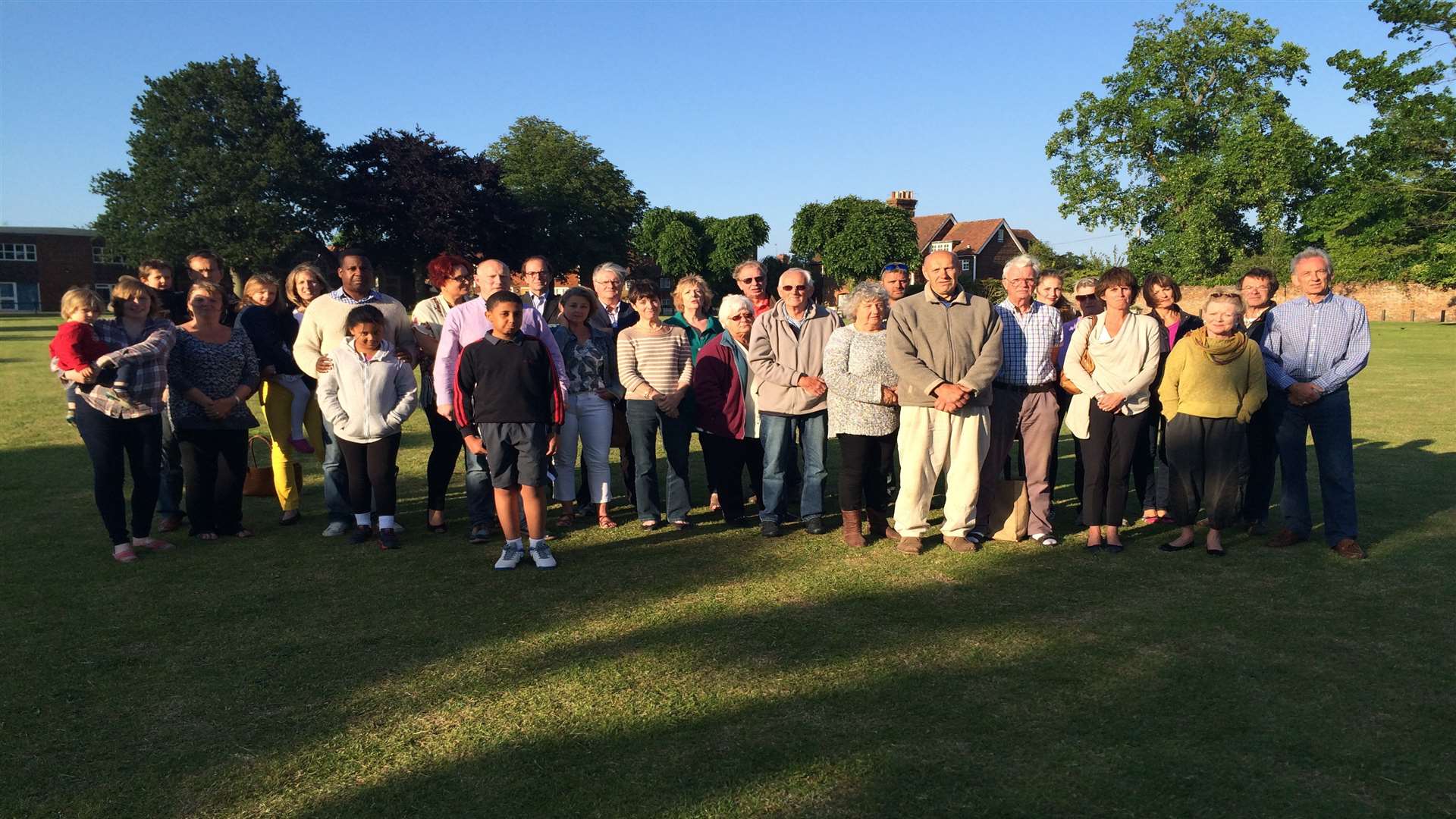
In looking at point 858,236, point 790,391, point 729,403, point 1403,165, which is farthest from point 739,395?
point 858,236

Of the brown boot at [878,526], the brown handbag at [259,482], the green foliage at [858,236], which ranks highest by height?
the green foliage at [858,236]

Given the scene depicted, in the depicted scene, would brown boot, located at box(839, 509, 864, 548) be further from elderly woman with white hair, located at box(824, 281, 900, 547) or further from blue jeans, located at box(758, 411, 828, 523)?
blue jeans, located at box(758, 411, 828, 523)

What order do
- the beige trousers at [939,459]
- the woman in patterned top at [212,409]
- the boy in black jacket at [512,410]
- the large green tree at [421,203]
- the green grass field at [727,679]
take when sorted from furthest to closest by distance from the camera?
the large green tree at [421,203] → the woman in patterned top at [212,409] → the beige trousers at [939,459] → the boy in black jacket at [512,410] → the green grass field at [727,679]

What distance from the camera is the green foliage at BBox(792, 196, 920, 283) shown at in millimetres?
63969

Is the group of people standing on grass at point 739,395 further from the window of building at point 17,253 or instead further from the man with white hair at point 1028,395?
the window of building at point 17,253

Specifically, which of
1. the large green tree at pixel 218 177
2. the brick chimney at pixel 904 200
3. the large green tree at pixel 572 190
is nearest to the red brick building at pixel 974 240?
the brick chimney at pixel 904 200

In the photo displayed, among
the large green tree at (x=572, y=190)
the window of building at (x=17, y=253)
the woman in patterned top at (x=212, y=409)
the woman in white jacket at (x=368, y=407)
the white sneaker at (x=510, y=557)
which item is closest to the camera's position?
the white sneaker at (x=510, y=557)

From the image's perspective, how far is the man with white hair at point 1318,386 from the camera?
233 inches

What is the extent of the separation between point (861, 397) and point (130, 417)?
479cm

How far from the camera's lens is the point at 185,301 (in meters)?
7.59

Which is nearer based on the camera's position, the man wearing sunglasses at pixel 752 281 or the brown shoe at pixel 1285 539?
the brown shoe at pixel 1285 539

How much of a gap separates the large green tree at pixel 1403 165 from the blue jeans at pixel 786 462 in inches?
1241

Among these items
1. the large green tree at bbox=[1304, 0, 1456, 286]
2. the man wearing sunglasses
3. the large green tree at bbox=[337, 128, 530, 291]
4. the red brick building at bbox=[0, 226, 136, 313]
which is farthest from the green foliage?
the man wearing sunglasses

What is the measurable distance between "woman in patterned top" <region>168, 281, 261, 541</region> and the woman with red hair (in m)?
1.18
